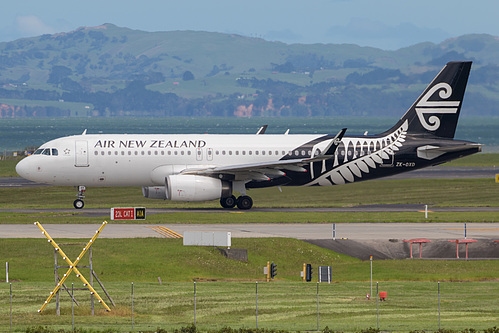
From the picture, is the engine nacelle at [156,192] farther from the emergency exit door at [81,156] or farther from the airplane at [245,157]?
the emergency exit door at [81,156]

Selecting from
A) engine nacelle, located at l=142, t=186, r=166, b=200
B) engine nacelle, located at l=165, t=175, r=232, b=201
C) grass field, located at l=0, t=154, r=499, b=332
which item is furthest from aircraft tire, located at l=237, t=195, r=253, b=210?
engine nacelle, located at l=142, t=186, r=166, b=200

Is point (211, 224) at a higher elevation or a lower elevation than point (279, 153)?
lower

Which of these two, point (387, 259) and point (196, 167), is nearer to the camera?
point (387, 259)

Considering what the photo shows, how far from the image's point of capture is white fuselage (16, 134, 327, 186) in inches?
2271

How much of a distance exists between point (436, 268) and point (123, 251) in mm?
15413

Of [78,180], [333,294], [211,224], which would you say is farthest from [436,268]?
[78,180]

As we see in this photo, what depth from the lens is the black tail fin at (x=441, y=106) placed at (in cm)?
6009

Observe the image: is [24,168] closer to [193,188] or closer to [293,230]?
[193,188]

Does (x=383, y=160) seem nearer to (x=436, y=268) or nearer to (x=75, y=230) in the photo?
(x=436, y=268)

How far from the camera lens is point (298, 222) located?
53469 millimetres

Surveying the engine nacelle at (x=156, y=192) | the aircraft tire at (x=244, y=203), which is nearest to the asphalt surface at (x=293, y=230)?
the engine nacelle at (x=156, y=192)

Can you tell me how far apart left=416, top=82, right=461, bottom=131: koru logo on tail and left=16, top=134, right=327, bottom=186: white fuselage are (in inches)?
328

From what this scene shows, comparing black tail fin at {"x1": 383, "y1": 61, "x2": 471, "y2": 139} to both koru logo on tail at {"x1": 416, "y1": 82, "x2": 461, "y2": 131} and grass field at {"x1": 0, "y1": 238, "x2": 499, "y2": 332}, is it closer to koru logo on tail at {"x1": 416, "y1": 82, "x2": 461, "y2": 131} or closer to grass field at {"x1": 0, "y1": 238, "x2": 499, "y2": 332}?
koru logo on tail at {"x1": 416, "y1": 82, "x2": 461, "y2": 131}

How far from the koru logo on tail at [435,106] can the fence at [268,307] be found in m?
24.6
